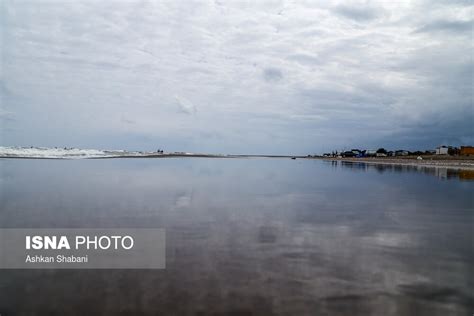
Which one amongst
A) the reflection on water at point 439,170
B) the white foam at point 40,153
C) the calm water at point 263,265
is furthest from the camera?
the white foam at point 40,153

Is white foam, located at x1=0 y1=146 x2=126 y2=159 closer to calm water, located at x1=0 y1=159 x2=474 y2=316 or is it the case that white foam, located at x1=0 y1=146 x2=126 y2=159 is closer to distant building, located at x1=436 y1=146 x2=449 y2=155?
calm water, located at x1=0 y1=159 x2=474 y2=316

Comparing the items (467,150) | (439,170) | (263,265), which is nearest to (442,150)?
(467,150)

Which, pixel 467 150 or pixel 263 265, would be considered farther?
pixel 467 150

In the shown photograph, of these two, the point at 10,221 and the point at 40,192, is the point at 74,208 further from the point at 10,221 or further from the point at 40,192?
the point at 40,192

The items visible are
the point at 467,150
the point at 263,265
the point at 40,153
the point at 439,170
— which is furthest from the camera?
the point at 467,150

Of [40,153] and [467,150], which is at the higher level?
[467,150]

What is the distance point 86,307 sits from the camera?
17.3ft

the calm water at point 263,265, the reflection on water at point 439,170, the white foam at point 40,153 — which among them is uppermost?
the white foam at point 40,153

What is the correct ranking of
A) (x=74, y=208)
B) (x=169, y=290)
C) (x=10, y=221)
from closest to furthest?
(x=169, y=290), (x=10, y=221), (x=74, y=208)

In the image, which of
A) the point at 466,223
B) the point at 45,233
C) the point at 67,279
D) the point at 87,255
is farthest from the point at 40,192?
the point at 466,223

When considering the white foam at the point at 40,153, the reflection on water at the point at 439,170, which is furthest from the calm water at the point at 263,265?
the white foam at the point at 40,153

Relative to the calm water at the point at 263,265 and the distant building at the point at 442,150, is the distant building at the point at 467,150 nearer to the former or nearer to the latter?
the distant building at the point at 442,150

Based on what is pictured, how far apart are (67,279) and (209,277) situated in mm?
2747

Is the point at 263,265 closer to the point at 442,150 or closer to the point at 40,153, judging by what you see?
the point at 40,153
